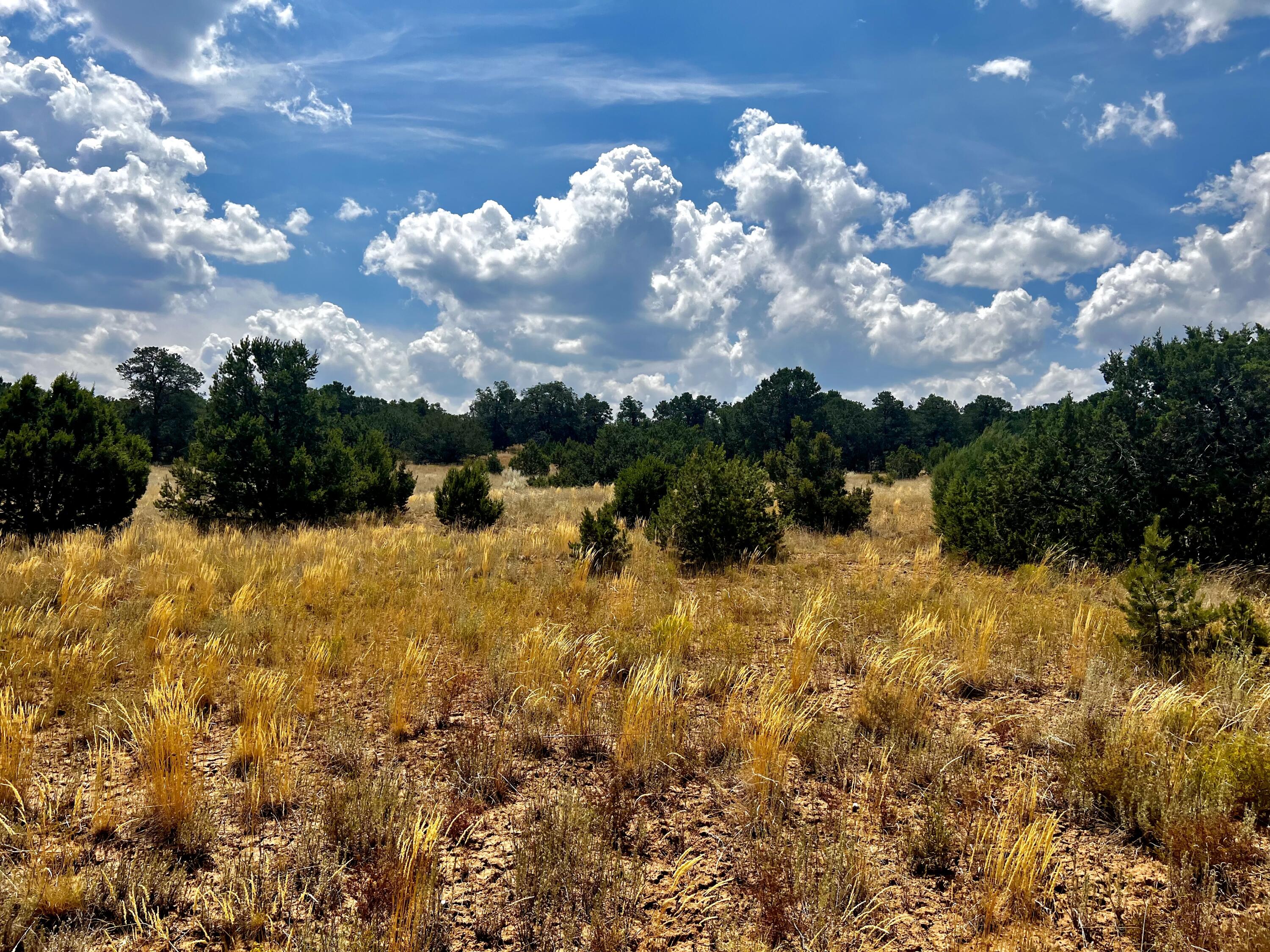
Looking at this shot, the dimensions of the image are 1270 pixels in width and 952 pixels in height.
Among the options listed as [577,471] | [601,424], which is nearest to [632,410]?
[601,424]

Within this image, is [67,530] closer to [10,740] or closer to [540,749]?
[10,740]

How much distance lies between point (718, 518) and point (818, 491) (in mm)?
5630

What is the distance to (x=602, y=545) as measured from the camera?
10602 mm

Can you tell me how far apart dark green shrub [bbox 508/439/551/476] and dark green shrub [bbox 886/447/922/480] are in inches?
922

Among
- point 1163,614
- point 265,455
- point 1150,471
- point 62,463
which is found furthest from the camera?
point 265,455

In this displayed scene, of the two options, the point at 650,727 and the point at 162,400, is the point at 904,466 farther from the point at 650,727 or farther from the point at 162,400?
the point at 162,400

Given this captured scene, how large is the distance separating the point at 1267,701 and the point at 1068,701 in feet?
3.86

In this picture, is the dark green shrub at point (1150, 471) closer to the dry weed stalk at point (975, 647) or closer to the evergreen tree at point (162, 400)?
the dry weed stalk at point (975, 647)

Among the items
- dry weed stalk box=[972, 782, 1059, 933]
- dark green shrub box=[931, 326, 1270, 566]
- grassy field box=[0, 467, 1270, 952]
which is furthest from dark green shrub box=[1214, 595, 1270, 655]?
dark green shrub box=[931, 326, 1270, 566]

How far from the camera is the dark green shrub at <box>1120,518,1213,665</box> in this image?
514 cm

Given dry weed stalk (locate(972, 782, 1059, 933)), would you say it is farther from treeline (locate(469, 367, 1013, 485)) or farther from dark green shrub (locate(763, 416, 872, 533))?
treeline (locate(469, 367, 1013, 485))

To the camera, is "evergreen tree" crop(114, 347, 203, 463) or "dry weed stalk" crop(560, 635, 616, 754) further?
"evergreen tree" crop(114, 347, 203, 463)

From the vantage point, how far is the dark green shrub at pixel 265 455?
1449cm

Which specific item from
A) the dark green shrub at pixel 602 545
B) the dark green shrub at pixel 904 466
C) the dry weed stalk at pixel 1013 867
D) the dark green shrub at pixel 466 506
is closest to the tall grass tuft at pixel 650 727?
the dry weed stalk at pixel 1013 867
